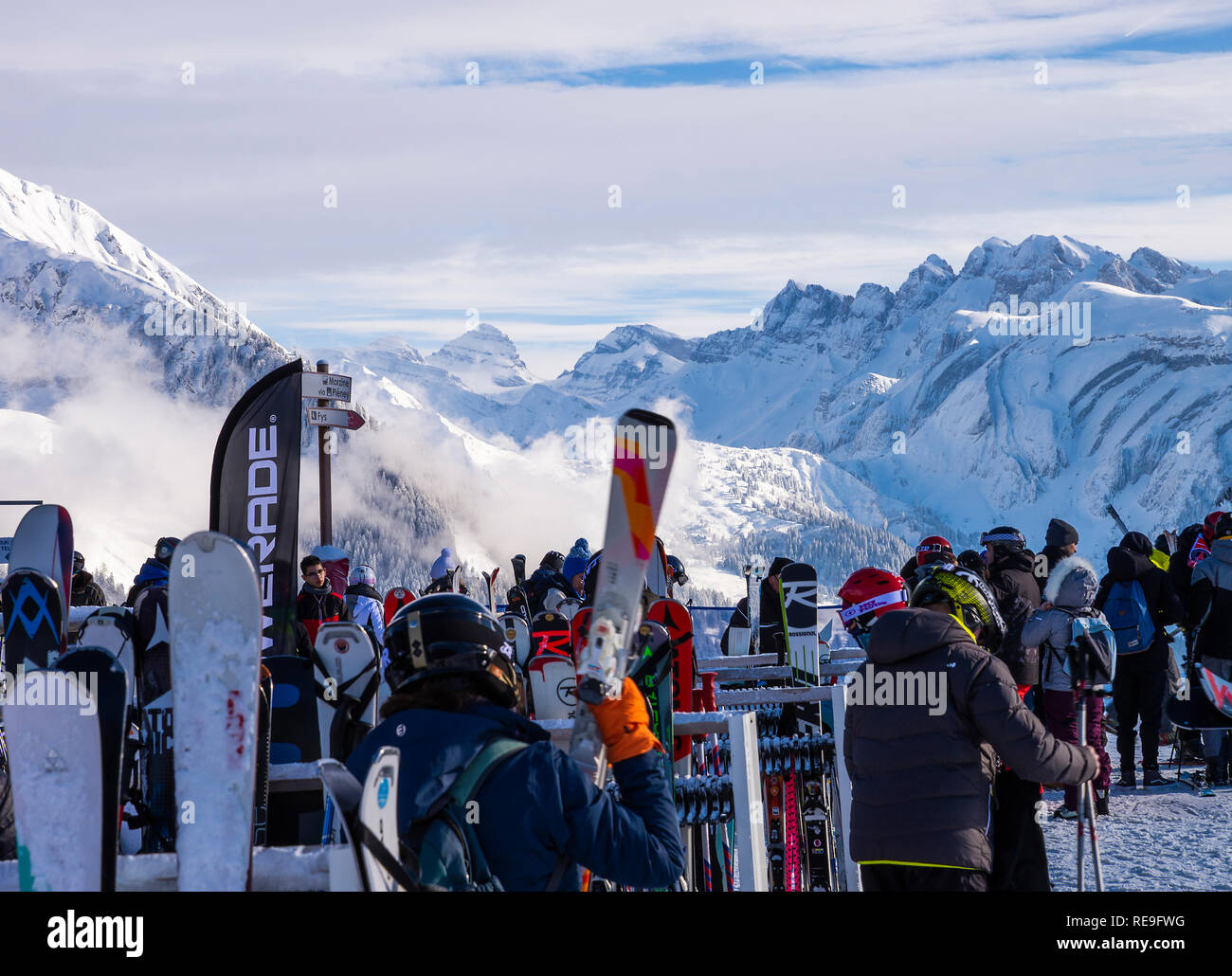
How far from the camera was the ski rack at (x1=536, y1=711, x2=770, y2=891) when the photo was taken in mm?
4152

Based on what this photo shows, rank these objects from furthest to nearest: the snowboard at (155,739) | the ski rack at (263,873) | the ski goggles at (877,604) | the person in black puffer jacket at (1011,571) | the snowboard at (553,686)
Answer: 1. the person in black puffer jacket at (1011,571)
2. the ski goggles at (877,604)
3. the snowboard at (553,686)
4. the snowboard at (155,739)
5. the ski rack at (263,873)

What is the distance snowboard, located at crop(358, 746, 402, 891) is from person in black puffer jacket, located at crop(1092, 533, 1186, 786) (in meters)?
7.03

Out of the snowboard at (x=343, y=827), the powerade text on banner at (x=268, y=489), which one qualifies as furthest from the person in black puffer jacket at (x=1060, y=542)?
the snowboard at (x=343, y=827)

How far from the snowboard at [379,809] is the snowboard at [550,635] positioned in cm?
377

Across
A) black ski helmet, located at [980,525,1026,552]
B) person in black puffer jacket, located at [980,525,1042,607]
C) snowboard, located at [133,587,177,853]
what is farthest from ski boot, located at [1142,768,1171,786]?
snowboard, located at [133,587,177,853]

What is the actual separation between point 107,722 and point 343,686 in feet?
8.90

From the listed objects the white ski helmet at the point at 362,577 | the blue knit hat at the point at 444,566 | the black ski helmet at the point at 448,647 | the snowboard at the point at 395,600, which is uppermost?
the blue knit hat at the point at 444,566

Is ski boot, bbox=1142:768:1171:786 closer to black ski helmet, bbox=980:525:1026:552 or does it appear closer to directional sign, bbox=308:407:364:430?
black ski helmet, bbox=980:525:1026:552

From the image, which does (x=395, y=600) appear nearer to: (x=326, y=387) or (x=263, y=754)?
(x=326, y=387)

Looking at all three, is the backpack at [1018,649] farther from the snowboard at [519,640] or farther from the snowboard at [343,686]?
the snowboard at [343,686]

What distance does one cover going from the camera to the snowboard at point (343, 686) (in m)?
4.86

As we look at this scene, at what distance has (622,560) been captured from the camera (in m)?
2.78

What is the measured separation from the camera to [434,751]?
2359 mm
